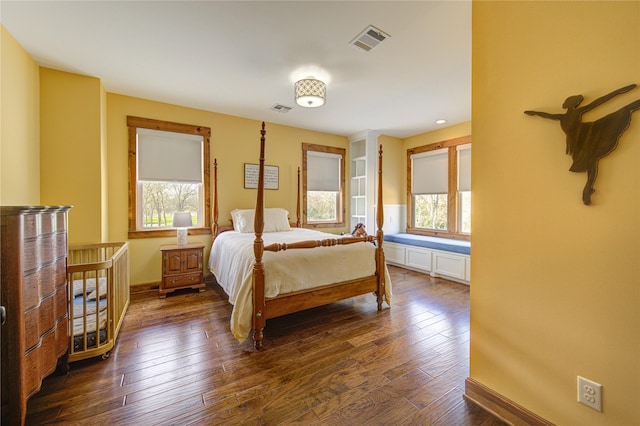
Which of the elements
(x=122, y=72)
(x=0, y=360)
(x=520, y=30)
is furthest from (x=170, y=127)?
(x=520, y=30)

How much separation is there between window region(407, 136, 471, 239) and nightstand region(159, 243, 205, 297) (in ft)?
13.4

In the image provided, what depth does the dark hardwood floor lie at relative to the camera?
1.51 metres

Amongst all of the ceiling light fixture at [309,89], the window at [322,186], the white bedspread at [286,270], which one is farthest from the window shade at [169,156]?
the ceiling light fixture at [309,89]

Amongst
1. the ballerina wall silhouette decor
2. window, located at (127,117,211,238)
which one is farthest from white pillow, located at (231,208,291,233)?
the ballerina wall silhouette decor

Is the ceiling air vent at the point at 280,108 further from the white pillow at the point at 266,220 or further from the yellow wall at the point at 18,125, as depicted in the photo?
the yellow wall at the point at 18,125

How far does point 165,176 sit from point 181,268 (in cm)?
135

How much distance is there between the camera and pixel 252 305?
2238mm

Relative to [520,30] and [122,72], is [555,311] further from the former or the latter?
[122,72]

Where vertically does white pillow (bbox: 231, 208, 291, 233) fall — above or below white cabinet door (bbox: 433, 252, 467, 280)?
above

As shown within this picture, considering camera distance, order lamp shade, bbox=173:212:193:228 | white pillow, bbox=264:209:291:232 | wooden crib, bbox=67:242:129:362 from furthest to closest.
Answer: white pillow, bbox=264:209:291:232, lamp shade, bbox=173:212:193:228, wooden crib, bbox=67:242:129:362

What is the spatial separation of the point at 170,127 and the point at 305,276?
299 cm

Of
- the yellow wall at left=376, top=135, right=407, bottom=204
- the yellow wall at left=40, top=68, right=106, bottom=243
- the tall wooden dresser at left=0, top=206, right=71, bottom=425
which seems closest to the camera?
the tall wooden dresser at left=0, top=206, right=71, bottom=425

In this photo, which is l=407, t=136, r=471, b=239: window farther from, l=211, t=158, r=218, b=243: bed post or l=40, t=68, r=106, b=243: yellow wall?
l=40, t=68, r=106, b=243: yellow wall

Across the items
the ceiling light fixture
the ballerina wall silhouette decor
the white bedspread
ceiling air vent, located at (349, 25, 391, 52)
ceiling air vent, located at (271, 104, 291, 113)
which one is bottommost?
the white bedspread
